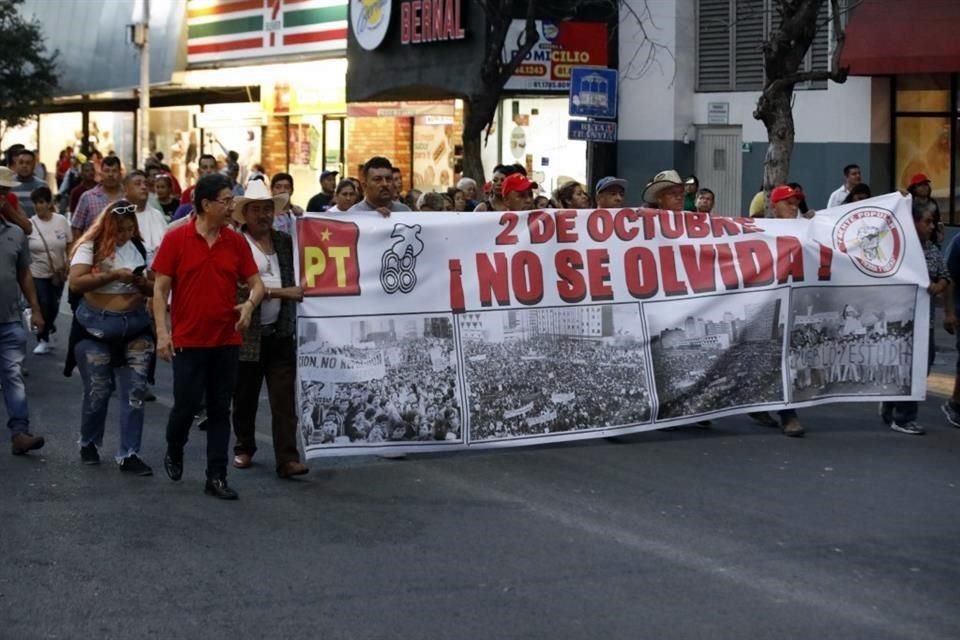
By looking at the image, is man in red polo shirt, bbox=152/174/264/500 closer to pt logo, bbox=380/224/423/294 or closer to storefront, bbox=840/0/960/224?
pt logo, bbox=380/224/423/294

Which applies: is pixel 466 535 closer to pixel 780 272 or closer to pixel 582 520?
pixel 582 520

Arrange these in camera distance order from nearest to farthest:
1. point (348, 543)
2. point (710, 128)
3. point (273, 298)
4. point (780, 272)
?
point (348, 543), point (273, 298), point (780, 272), point (710, 128)

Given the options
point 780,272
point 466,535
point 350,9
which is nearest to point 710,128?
point 350,9

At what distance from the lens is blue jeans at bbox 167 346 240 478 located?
921 cm

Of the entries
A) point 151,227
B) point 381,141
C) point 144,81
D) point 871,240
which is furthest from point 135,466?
point 144,81

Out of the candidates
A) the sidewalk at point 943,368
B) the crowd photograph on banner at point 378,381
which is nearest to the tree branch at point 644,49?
the sidewalk at point 943,368

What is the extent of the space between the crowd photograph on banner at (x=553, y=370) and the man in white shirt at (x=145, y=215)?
352 centimetres

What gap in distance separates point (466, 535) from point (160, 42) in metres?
34.6

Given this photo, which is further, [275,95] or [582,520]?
[275,95]

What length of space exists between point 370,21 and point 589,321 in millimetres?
21770

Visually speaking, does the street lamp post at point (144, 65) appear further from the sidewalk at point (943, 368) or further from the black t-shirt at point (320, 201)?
the sidewalk at point (943, 368)

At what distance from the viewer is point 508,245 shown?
1098 cm

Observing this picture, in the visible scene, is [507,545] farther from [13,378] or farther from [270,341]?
[13,378]

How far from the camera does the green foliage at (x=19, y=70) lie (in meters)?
40.9
